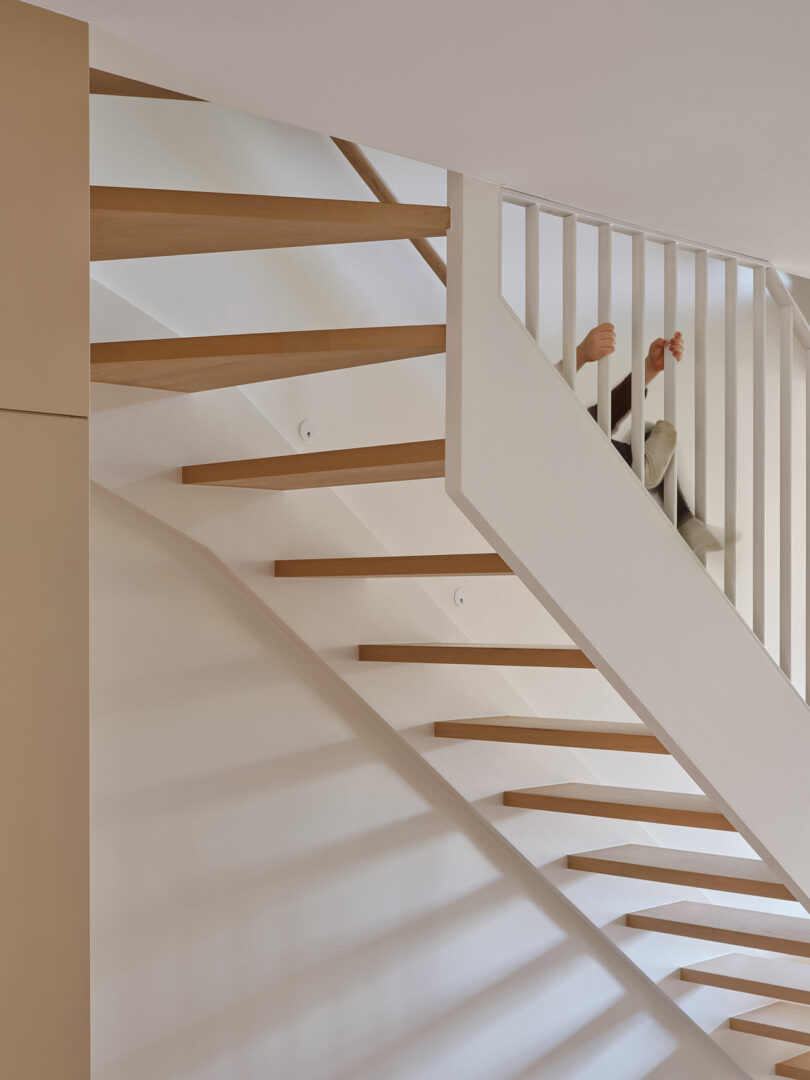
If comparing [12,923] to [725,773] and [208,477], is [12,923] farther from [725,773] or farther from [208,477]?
[725,773]

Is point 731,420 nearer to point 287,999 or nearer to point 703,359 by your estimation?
point 703,359

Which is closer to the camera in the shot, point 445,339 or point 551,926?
point 445,339

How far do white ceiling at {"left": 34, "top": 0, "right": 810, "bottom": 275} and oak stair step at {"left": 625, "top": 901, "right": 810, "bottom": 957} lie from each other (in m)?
1.84

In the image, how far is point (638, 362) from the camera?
237 centimetres

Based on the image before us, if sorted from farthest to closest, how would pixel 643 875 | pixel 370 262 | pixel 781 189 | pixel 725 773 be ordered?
1. pixel 370 262
2. pixel 643 875
3. pixel 725 773
4. pixel 781 189

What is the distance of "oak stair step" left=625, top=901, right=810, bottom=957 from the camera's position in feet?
9.35

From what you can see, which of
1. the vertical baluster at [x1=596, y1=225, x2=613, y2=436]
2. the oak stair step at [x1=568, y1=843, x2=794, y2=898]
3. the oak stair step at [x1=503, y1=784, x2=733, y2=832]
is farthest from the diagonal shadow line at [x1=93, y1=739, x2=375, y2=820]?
the vertical baluster at [x1=596, y1=225, x2=613, y2=436]

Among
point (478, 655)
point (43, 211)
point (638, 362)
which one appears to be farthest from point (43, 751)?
point (638, 362)

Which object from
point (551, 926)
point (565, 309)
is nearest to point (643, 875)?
point (551, 926)

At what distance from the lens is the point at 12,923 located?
1.40 m

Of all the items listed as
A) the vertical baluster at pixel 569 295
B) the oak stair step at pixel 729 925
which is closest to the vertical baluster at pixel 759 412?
the vertical baluster at pixel 569 295

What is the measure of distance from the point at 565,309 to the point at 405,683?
1111 mm

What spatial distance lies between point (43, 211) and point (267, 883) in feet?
6.16

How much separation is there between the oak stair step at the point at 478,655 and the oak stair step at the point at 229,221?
899 mm
